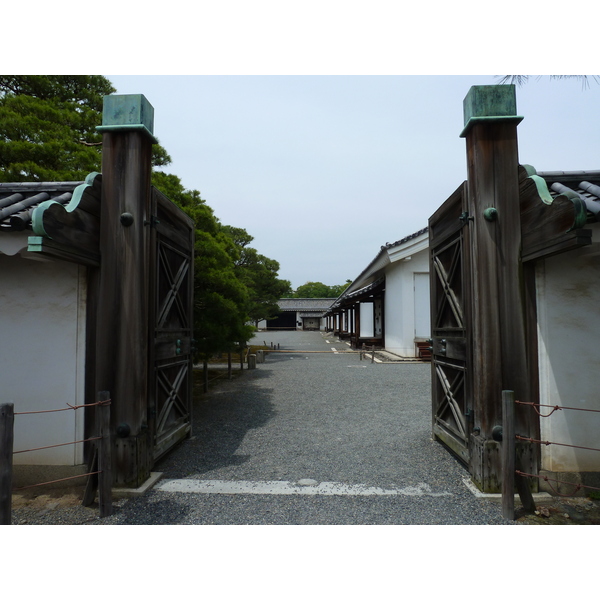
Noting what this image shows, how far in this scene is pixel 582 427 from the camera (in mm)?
3496

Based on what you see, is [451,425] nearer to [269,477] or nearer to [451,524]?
[451,524]

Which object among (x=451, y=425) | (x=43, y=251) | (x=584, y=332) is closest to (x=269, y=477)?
(x=451, y=425)

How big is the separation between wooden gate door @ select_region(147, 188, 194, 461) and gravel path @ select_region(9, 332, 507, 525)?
40 centimetres

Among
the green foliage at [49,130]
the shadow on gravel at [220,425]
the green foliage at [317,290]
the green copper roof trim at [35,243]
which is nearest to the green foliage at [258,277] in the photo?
the green foliage at [49,130]

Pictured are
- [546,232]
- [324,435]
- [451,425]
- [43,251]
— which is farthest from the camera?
[324,435]

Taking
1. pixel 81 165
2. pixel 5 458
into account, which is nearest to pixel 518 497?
pixel 5 458

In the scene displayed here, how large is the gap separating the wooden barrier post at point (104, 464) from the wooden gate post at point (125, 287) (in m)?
0.34

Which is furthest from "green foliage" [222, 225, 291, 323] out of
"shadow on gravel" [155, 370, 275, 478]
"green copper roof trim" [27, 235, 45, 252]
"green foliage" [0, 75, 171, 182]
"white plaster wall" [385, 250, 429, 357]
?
"green copper roof trim" [27, 235, 45, 252]

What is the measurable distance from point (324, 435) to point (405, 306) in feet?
30.1

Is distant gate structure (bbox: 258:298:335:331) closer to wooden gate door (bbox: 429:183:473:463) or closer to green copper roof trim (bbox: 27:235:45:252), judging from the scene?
wooden gate door (bbox: 429:183:473:463)

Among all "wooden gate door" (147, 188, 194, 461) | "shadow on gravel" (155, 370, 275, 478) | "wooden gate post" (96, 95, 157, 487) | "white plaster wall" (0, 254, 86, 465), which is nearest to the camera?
"wooden gate post" (96, 95, 157, 487)

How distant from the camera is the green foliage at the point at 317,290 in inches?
2680

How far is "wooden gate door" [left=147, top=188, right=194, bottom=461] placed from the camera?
4000mm

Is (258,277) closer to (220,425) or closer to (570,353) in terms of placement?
(220,425)
